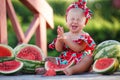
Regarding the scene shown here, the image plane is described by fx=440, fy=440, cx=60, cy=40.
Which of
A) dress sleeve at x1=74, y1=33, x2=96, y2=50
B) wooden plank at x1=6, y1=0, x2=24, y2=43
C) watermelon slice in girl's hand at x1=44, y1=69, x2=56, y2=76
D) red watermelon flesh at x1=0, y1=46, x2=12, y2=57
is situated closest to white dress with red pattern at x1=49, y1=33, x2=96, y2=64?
dress sleeve at x1=74, y1=33, x2=96, y2=50

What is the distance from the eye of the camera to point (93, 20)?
8.11 m

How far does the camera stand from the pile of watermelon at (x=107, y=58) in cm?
334

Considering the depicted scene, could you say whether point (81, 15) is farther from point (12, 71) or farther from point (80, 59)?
point (12, 71)

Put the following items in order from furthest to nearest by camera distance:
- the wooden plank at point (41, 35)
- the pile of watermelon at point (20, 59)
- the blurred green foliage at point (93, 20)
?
the blurred green foliage at point (93, 20) → the wooden plank at point (41, 35) → the pile of watermelon at point (20, 59)

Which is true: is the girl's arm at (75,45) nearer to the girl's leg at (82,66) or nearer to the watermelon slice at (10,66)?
the girl's leg at (82,66)

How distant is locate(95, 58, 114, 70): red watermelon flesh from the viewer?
338cm

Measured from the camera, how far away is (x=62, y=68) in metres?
3.51

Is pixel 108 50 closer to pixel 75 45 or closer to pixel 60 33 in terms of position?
pixel 75 45

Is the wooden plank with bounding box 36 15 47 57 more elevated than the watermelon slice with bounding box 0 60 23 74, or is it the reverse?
the wooden plank with bounding box 36 15 47 57

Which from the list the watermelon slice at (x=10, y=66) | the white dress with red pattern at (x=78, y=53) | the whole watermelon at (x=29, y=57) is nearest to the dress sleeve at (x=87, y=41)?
the white dress with red pattern at (x=78, y=53)

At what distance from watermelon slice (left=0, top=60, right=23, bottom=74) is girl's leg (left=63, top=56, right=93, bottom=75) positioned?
15.8 inches

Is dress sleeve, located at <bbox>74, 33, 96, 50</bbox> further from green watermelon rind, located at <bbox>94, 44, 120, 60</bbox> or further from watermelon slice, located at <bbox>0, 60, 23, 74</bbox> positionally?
watermelon slice, located at <bbox>0, 60, 23, 74</bbox>

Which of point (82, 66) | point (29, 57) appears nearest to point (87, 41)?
point (82, 66)

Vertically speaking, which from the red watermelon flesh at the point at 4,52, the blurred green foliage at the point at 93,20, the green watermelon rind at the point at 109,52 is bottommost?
the green watermelon rind at the point at 109,52
